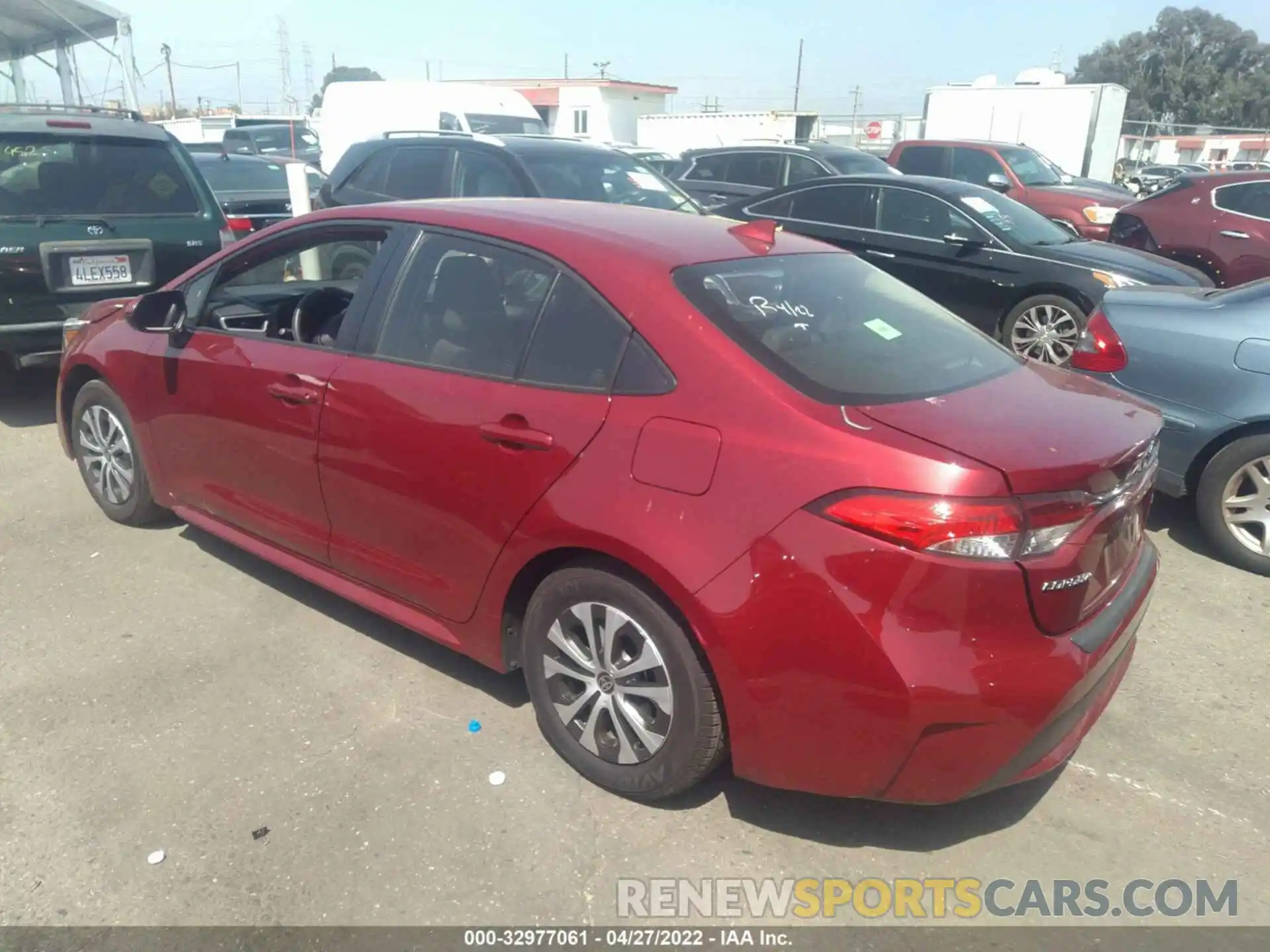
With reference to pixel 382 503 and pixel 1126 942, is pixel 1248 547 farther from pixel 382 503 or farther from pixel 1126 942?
pixel 382 503

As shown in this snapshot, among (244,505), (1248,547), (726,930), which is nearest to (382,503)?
(244,505)

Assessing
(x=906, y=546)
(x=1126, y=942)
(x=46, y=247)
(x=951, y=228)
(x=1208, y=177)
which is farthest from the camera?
(x=1208, y=177)

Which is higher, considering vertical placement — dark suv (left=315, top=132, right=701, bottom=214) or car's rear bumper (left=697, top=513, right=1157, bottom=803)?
dark suv (left=315, top=132, right=701, bottom=214)

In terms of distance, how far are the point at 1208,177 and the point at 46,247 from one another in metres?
10.7

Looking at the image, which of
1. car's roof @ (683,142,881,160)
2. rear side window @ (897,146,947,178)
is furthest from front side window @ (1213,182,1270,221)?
car's roof @ (683,142,881,160)

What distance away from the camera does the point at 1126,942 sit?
99.0 inches

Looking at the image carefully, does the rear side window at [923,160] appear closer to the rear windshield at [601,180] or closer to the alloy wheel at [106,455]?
the rear windshield at [601,180]

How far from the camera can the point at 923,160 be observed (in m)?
15.3

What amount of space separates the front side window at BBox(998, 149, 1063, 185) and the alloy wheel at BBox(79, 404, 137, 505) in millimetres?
12718

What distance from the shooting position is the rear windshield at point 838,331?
107 inches

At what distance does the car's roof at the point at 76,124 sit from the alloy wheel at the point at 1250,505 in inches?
271

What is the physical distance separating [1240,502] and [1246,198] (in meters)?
7.08

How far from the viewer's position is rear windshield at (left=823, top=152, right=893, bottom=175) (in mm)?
14125

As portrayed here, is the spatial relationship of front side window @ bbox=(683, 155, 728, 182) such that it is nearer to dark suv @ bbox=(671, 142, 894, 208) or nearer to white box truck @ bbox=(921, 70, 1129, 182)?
dark suv @ bbox=(671, 142, 894, 208)
